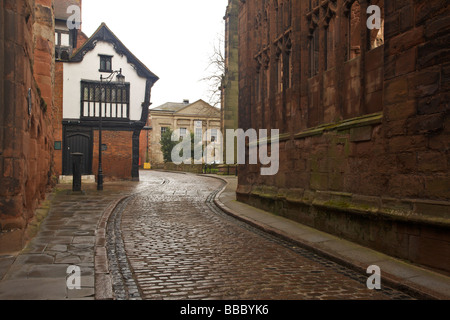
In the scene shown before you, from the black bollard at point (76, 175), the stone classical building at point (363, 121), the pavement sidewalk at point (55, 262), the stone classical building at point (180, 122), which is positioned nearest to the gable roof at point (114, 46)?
the black bollard at point (76, 175)

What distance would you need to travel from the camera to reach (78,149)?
24.5 metres

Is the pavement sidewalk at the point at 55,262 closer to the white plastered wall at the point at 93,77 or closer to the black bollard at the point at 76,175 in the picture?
the black bollard at the point at 76,175

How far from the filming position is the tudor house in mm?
24016

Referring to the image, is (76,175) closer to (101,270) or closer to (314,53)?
(314,53)

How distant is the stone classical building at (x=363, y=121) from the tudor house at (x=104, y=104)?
15.3 metres

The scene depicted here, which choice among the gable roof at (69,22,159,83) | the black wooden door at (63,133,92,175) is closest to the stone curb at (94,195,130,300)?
the black wooden door at (63,133,92,175)

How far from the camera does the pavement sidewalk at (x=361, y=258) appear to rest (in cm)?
446

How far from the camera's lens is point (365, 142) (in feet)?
22.0

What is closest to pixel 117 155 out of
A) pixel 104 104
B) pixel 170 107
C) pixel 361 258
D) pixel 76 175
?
pixel 104 104

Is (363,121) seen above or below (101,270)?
above

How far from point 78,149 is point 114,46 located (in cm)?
684

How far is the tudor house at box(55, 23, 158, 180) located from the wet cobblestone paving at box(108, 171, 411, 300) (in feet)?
55.9

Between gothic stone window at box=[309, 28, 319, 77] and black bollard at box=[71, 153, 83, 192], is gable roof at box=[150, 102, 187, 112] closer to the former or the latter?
black bollard at box=[71, 153, 83, 192]
